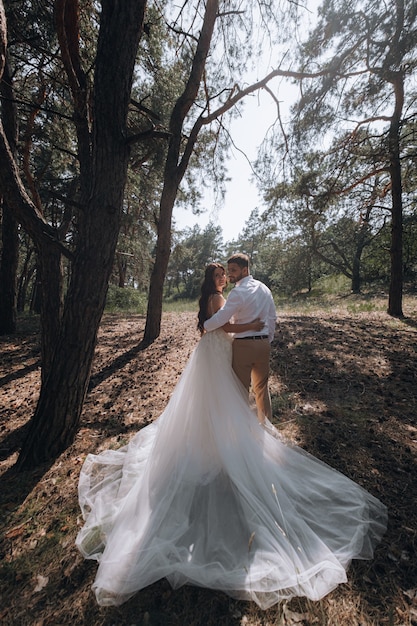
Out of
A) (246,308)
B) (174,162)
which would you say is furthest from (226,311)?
(174,162)

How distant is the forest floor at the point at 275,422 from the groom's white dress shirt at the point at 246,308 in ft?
5.56

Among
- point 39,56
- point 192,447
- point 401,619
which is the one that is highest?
point 39,56

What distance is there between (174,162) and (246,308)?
5858mm

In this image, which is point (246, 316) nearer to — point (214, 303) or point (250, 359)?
point (214, 303)

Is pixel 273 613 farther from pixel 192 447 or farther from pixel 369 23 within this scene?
pixel 369 23

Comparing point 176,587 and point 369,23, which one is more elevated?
point 369,23

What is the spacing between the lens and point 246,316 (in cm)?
303

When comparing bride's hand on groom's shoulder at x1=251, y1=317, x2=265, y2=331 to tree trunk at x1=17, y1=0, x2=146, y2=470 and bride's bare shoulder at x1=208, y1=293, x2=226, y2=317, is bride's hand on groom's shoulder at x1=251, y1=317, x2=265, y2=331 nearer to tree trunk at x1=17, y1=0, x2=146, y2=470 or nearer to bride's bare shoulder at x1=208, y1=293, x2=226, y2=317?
bride's bare shoulder at x1=208, y1=293, x2=226, y2=317

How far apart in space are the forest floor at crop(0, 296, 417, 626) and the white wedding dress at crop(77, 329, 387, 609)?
11 cm

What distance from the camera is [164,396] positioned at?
16.0ft

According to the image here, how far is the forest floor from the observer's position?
68.2 inches

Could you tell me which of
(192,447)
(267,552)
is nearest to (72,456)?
(192,447)

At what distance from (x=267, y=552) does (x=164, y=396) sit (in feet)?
10.4

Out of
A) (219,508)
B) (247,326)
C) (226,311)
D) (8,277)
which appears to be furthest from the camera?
(8,277)
